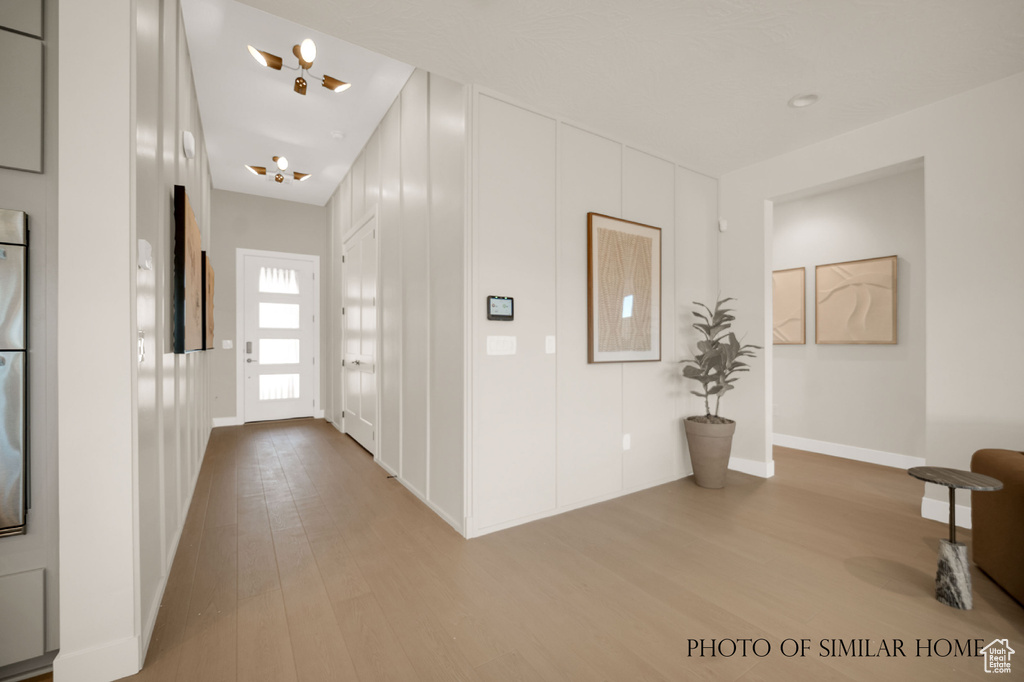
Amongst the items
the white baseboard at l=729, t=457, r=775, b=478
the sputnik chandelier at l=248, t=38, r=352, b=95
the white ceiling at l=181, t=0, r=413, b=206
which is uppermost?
the white ceiling at l=181, t=0, r=413, b=206

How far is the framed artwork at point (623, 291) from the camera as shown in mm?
3172

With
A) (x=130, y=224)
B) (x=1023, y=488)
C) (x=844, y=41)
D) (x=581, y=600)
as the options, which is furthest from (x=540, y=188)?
(x=1023, y=488)

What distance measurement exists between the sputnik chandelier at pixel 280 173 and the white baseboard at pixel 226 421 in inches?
133

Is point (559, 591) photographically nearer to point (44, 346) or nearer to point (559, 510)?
point (559, 510)

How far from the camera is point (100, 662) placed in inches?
58.4

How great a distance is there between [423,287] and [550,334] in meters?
1.00

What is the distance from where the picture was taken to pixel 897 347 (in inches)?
163

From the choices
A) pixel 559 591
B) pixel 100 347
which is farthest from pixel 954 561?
pixel 100 347

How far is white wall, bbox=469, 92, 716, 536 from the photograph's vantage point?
8.87 feet

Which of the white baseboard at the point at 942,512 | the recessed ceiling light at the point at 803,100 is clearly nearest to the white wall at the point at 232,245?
the recessed ceiling light at the point at 803,100

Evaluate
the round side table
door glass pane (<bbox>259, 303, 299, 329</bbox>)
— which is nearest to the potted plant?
the round side table

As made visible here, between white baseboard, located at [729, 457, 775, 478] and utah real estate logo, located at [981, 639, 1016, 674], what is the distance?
2165 millimetres

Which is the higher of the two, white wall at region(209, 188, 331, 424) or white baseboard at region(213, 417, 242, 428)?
white wall at region(209, 188, 331, 424)

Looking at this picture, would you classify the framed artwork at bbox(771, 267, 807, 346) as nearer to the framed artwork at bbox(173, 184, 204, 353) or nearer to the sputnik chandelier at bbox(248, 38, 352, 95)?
the sputnik chandelier at bbox(248, 38, 352, 95)
